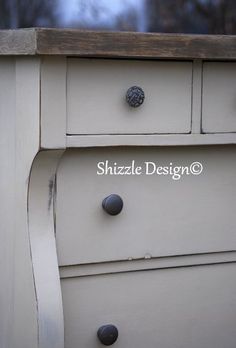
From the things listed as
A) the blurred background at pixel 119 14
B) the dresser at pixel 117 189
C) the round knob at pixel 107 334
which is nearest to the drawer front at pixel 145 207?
the dresser at pixel 117 189

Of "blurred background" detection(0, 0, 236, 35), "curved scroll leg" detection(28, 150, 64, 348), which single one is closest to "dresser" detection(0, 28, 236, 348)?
"curved scroll leg" detection(28, 150, 64, 348)

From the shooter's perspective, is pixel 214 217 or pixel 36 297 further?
pixel 214 217

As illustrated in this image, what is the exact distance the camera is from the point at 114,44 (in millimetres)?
1072

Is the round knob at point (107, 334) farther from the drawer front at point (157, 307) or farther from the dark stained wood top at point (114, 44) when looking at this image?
the dark stained wood top at point (114, 44)

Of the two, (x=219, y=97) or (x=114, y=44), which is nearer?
(x=114, y=44)

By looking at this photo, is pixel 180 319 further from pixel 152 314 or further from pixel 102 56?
pixel 102 56

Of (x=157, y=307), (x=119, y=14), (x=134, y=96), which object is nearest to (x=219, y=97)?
(x=134, y=96)

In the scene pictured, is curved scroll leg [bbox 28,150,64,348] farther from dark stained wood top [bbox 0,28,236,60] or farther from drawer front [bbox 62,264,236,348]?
dark stained wood top [bbox 0,28,236,60]

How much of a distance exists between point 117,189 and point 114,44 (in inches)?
9.9

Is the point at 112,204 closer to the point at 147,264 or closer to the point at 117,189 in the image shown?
the point at 117,189

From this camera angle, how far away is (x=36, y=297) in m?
1.12

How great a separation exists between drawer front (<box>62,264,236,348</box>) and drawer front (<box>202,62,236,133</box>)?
263mm

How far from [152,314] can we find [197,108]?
1.20 feet

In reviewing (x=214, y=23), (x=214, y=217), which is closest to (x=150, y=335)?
(x=214, y=217)
